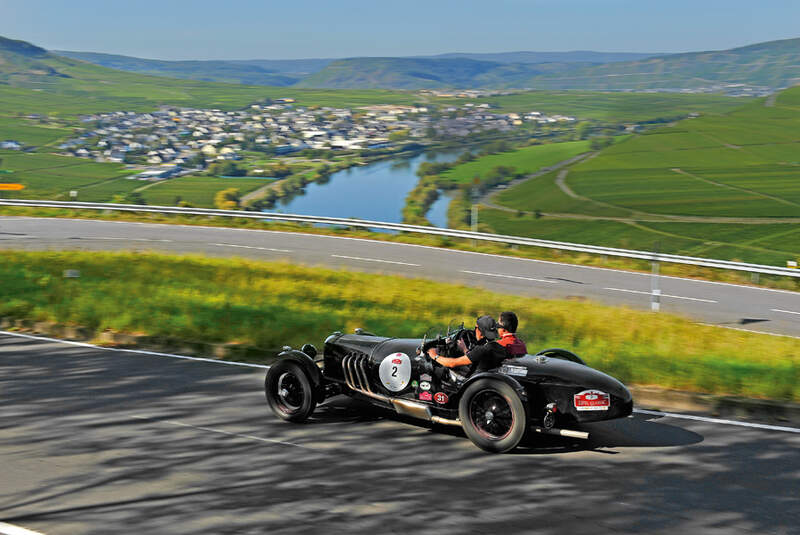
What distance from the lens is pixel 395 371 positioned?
8.64 metres

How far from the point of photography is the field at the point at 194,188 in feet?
211

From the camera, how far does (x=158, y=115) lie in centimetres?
13312

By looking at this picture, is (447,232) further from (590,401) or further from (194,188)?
(194,188)

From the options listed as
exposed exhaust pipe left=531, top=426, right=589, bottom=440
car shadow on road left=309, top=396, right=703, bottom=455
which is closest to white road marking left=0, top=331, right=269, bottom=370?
car shadow on road left=309, top=396, right=703, bottom=455

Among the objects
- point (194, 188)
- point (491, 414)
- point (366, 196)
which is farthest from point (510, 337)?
point (194, 188)

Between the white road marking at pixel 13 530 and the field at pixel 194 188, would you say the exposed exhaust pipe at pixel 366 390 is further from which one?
the field at pixel 194 188

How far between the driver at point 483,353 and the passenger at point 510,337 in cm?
11

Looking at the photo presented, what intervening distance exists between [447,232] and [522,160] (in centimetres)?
7277

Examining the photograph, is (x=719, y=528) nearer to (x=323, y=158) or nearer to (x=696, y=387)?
(x=696, y=387)

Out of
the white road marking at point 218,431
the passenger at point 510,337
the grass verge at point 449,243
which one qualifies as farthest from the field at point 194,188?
the passenger at point 510,337

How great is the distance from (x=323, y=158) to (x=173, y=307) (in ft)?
259

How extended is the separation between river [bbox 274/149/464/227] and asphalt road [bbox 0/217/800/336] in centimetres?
1618

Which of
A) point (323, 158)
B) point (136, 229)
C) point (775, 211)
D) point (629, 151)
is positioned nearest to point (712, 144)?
point (629, 151)

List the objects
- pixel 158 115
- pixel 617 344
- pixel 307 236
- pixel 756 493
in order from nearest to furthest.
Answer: pixel 756 493, pixel 617 344, pixel 307 236, pixel 158 115
